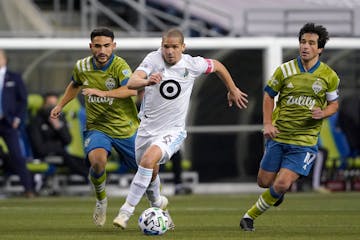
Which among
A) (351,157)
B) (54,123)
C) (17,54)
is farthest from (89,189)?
(351,157)

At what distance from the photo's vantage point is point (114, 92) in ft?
41.2

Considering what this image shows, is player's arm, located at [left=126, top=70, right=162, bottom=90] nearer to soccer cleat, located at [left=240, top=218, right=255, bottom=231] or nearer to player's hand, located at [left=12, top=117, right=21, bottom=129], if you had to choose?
soccer cleat, located at [left=240, top=218, right=255, bottom=231]

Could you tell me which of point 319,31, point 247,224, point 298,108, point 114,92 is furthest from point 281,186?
point 114,92

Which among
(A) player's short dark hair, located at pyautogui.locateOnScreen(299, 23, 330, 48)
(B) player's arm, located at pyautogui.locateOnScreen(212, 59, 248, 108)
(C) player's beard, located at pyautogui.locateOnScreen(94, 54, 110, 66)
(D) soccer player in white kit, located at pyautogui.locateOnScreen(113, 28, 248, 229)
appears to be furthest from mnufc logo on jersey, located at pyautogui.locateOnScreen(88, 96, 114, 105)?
(A) player's short dark hair, located at pyautogui.locateOnScreen(299, 23, 330, 48)

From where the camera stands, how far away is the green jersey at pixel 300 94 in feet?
40.6

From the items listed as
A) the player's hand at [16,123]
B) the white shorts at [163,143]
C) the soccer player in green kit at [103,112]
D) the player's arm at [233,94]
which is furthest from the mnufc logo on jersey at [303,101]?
the player's hand at [16,123]

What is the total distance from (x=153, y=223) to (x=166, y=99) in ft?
4.57

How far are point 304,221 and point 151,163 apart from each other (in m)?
2.70

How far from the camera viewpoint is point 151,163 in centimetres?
1184

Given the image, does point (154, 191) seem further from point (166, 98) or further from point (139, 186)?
point (166, 98)

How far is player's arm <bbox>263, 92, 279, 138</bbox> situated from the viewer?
40.0 feet

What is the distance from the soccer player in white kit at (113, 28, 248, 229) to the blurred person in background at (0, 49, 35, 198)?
7.93 meters

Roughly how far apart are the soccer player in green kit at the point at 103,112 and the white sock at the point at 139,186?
112cm

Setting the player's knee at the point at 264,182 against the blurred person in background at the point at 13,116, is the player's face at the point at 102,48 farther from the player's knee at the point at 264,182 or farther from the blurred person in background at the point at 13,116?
the blurred person in background at the point at 13,116
